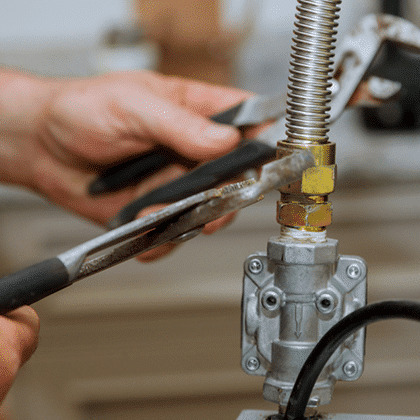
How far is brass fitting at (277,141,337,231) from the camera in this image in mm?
310

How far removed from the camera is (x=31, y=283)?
10.8 inches

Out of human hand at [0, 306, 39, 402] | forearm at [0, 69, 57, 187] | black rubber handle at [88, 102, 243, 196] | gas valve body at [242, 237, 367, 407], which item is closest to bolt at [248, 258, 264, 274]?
gas valve body at [242, 237, 367, 407]

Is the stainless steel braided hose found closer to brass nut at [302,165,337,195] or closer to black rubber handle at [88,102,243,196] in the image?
brass nut at [302,165,337,195]

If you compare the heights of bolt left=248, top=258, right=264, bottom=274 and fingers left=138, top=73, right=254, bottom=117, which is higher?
fingers left=138, top=73, right=254, bottom=117

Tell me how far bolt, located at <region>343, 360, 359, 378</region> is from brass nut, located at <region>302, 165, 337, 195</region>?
0.27 ft

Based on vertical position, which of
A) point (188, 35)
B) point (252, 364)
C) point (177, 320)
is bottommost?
point (177, 320)

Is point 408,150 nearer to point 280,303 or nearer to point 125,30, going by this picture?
point 125,30

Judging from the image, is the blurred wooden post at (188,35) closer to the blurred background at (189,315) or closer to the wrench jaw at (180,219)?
the blurred background at (189,315)

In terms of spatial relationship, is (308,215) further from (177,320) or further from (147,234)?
(177,320)

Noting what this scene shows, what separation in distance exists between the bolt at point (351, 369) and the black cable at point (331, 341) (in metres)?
0.03

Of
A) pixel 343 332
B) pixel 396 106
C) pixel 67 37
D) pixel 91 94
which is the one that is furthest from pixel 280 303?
pixel 67 37

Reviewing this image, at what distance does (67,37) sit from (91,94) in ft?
2.32

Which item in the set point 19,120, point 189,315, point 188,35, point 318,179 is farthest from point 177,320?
point 318,179

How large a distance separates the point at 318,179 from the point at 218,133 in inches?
6.7
